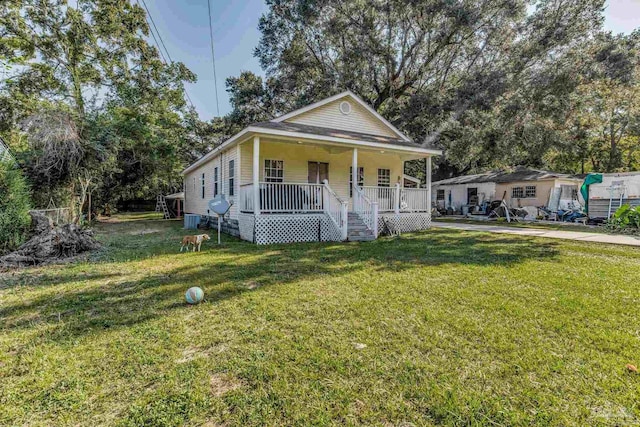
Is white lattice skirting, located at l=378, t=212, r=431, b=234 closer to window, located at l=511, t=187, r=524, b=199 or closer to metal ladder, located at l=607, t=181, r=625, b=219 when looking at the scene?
metal ladder, located at l=607, t=181, r=625, b=219

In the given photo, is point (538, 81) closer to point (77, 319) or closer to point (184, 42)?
point (184, 42)

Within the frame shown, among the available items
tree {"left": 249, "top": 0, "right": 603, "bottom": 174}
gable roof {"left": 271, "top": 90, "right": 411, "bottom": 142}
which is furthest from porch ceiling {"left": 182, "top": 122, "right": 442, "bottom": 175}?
tree {"left": 249, "top": 0, "right": 603, "bottom": 174}

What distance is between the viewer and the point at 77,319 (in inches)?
137

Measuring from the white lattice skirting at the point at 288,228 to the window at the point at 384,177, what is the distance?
16.5ft

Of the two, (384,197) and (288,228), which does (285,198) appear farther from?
(384,197)

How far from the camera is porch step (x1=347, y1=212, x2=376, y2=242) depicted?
944cm

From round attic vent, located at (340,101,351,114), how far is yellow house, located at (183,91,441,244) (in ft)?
0.12

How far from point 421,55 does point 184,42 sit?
45.3 feet

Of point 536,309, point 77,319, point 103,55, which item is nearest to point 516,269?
point 536,309

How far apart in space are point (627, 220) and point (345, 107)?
10872 mm

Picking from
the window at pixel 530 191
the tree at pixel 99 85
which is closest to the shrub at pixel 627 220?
the window at pixel 530 191

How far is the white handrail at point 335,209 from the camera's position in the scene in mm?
9352

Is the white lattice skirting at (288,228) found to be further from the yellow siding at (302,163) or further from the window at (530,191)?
the window at (530,191)

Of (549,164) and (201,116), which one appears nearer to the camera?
(201,116)
